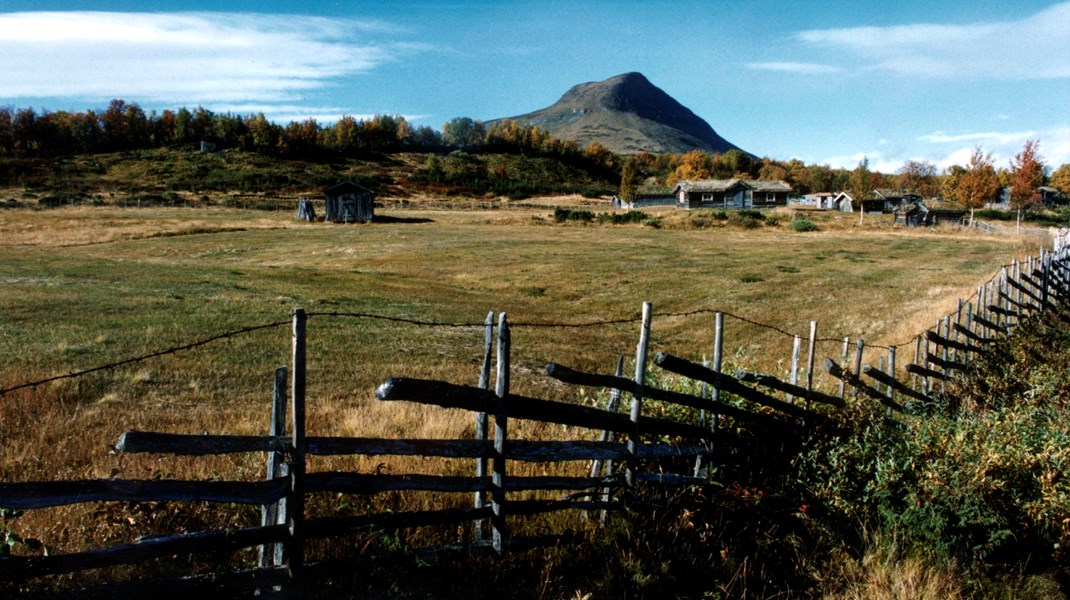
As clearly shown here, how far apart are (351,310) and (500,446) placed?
19.6m

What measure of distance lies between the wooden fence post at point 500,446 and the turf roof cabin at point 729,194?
348ft

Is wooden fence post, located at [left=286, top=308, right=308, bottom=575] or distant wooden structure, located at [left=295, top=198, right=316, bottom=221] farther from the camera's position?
distant wooden structure, located at [left=295, top=198, right=316, bottom=221]

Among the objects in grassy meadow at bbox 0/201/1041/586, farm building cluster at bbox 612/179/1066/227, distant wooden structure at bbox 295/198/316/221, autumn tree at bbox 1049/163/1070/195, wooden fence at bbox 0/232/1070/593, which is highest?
autumn tree at bbox 1049/163/1070/195

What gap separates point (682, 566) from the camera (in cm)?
620

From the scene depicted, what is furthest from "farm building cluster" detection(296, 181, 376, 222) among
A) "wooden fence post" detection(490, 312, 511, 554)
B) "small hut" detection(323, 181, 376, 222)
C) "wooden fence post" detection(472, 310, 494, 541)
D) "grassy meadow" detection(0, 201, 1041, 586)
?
"wooden fence post" detection(490, 312, 511, 554)

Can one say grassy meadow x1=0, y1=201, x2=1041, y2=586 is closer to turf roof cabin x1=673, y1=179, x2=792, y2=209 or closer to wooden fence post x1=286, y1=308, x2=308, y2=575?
Answer: wooden fence post x1=286, y1=308, x2=308, y2=575

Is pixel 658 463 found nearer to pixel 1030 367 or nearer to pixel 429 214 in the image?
pixel 1030 367

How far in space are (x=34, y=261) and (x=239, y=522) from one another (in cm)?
3615

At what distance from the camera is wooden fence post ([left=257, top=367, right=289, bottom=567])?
210 inches

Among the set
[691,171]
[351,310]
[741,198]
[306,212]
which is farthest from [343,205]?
[691,171]

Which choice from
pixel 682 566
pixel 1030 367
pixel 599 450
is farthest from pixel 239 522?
pixel 1030 367

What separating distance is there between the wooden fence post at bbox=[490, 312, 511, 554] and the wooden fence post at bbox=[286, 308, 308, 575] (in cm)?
150

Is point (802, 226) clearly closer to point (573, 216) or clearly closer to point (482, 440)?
point (573, 216)

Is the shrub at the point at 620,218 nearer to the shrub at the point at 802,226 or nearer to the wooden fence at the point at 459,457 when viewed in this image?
the shrub at the point at 802,226
